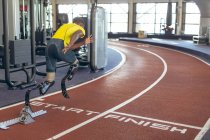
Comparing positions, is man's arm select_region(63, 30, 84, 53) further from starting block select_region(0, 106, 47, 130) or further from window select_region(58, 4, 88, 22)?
window select_region(58, 4, 88, 22)

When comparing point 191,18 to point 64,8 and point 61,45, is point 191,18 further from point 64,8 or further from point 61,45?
point 61,45

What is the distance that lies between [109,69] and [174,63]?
3488 millimetres

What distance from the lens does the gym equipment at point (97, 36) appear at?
9.64 meters

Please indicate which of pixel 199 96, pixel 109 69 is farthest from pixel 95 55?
pixel 199 96

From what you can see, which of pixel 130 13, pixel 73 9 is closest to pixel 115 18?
pixel 73 9

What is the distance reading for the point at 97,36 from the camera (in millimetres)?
9953

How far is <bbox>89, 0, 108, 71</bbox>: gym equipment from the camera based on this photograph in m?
9.64

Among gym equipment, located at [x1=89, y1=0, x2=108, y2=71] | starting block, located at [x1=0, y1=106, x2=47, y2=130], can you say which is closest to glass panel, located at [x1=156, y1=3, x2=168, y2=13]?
gym equipment, located at [x1=89, y1=0, x2=108, y2=71]

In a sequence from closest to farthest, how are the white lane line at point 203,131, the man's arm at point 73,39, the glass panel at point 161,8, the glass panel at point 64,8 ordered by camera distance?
1. the white lane line at point 203,131
2. the man's arm at point 73,39
3. the glass panel at point 161,8
4. the glass panel at point 64,8

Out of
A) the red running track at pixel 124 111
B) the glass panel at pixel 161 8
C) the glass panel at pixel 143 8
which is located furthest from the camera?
the glass panel at pixel 143 8

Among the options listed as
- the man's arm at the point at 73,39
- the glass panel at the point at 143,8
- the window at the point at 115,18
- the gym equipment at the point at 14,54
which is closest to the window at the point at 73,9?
the window at the point at 115,18

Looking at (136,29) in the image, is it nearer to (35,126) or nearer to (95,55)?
(95,55)

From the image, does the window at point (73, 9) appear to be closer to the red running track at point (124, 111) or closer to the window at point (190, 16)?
the window at point (190, 16)

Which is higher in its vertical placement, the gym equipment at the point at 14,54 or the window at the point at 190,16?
the window at the point at 190,16
